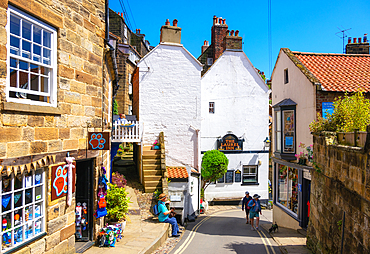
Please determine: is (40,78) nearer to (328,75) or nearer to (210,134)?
(328,75)

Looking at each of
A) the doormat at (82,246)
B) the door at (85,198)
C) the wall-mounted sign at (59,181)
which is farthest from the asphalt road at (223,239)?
the wall-mounted sign at (59,181)

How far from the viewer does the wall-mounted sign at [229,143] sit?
827 inches

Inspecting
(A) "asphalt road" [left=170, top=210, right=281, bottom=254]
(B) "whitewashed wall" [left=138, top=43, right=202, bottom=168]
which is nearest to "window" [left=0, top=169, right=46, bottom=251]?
(A) "asphalt road" [left=170, top=210, right=281, bottom=254]

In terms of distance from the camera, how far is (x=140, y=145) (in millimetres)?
15203

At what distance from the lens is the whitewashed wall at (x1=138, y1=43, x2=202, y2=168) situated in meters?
16.4

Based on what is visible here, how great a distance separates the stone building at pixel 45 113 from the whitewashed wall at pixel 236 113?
1440cm

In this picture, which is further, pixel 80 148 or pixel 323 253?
pixel 323 253

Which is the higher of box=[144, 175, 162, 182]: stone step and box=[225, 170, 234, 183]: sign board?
box=[144, 175, 162, 182]: stone step

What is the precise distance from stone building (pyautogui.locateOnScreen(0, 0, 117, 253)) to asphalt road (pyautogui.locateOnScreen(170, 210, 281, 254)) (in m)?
3.99

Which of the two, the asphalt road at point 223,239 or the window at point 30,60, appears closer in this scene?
the window at point 30,60

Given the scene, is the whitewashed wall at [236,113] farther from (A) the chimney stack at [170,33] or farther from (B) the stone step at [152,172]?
(B) the stone step at [152,172]

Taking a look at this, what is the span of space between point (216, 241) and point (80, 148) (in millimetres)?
6775

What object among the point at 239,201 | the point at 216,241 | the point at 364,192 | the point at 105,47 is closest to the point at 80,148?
the point at 105,47

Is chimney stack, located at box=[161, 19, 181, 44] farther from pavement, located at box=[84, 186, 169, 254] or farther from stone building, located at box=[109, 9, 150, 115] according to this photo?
pavement, located at box=[84, 186, 169, 254]
